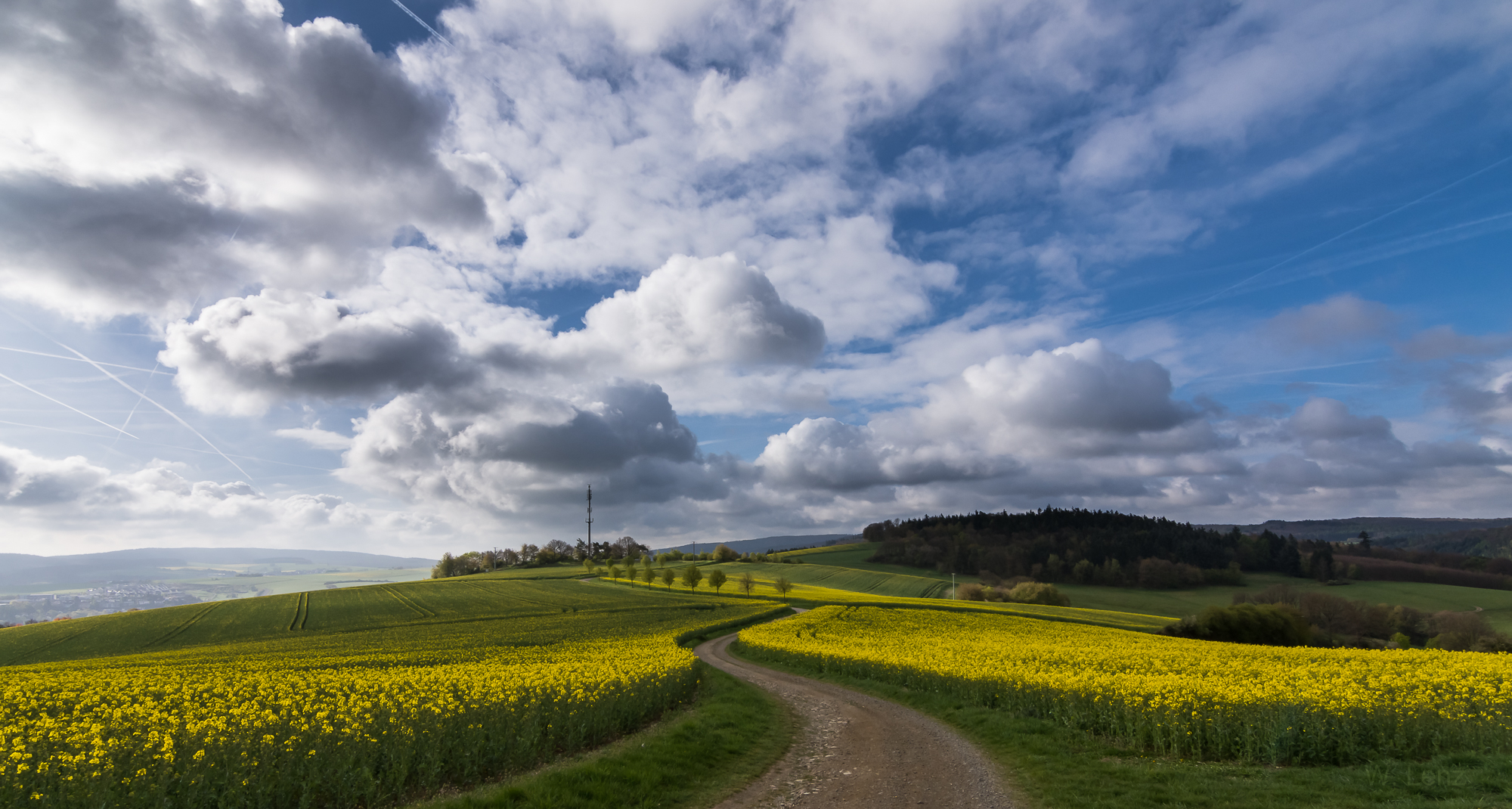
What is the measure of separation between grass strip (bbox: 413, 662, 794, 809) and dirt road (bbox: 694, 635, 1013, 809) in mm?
737

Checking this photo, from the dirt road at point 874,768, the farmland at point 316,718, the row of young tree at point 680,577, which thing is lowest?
the row of young tree at point 680,577

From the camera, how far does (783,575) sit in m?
132

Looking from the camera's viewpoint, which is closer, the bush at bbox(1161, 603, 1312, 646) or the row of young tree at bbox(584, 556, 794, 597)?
the bush at bbox(1161, 603, 1312, 646)

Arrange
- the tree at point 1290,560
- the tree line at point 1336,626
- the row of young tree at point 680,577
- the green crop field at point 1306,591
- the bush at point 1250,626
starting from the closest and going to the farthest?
the bush at point 1250,626 < the tree line at point 1336,626 < the green crop field at point 1306,591 < the row of young tree at point 680,577 < the tree at point 1290,560

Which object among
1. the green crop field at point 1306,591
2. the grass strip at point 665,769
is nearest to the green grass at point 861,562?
the green crop field at point 1306,591

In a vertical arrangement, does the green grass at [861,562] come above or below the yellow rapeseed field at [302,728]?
below

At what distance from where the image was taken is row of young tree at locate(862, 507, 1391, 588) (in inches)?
5032

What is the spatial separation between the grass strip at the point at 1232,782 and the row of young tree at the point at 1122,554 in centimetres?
12636

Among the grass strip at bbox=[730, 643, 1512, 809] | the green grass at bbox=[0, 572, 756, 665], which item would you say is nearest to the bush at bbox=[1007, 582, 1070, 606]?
the green grass at bbox=[0, 572, 756, 665]

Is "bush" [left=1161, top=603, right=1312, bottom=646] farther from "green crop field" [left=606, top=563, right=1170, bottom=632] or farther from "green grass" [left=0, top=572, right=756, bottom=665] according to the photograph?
"green grass" [left=0, top=572, right=756, bottom=665]

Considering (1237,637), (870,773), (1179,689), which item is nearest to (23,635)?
(870,773)

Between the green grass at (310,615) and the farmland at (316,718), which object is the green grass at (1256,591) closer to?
the green grass at (310,615)

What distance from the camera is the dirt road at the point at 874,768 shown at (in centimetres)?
1302

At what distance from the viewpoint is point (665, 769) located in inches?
563
